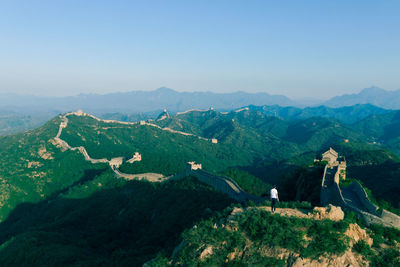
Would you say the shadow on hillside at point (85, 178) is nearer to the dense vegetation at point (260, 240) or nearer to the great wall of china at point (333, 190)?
the great wall of china at point (333, 190)

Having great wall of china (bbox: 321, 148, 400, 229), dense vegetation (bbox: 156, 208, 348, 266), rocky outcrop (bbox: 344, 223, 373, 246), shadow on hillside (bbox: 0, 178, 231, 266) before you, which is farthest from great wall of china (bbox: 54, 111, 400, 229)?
dense vegetation (bbox: 156, 208, 348, 266)

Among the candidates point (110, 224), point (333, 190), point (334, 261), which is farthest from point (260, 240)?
point (110, 224)

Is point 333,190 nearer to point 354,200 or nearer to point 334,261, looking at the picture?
point 354,200

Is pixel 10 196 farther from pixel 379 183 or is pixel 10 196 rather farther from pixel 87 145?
pixel 379 183

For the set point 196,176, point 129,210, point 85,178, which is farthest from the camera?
point 85,178

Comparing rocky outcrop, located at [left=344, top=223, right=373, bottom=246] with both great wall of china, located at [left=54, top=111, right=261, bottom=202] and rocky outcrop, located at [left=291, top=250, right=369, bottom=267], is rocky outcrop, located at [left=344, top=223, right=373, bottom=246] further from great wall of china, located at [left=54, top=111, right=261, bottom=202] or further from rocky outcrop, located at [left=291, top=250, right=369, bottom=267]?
great wall of china, located at [left=54, top=111, right=261, bottom=202]

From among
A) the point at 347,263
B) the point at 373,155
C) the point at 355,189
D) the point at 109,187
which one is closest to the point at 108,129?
the point at 109,187
